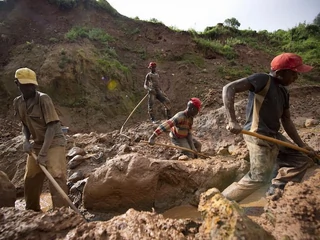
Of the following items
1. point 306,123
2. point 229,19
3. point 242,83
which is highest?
point 229,19

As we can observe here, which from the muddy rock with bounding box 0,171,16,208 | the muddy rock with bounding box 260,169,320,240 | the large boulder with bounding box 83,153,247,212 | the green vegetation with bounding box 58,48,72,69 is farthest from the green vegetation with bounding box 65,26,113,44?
the muddy rock with bounding box 260,169,320,240

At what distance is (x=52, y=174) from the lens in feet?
9.41

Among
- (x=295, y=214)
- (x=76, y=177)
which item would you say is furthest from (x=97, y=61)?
(x=295, y=214)

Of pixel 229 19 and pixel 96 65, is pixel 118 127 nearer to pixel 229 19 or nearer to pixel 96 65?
pixel 96 65

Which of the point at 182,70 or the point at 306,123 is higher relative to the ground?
the point at 182,70

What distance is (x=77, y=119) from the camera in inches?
339

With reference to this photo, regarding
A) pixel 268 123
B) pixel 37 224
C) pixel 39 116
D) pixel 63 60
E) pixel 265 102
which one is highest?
pixel 63 60

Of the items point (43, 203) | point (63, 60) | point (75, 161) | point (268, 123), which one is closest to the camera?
point (268, 123)

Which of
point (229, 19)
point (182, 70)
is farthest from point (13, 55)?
point (229, 19)

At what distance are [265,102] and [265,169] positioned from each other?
65 centimetres

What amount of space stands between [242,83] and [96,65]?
8.19 m

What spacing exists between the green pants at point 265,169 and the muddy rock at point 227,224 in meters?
0.95

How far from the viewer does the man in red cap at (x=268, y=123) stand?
2.37 m

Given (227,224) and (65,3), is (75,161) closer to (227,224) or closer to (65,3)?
(227,224)
